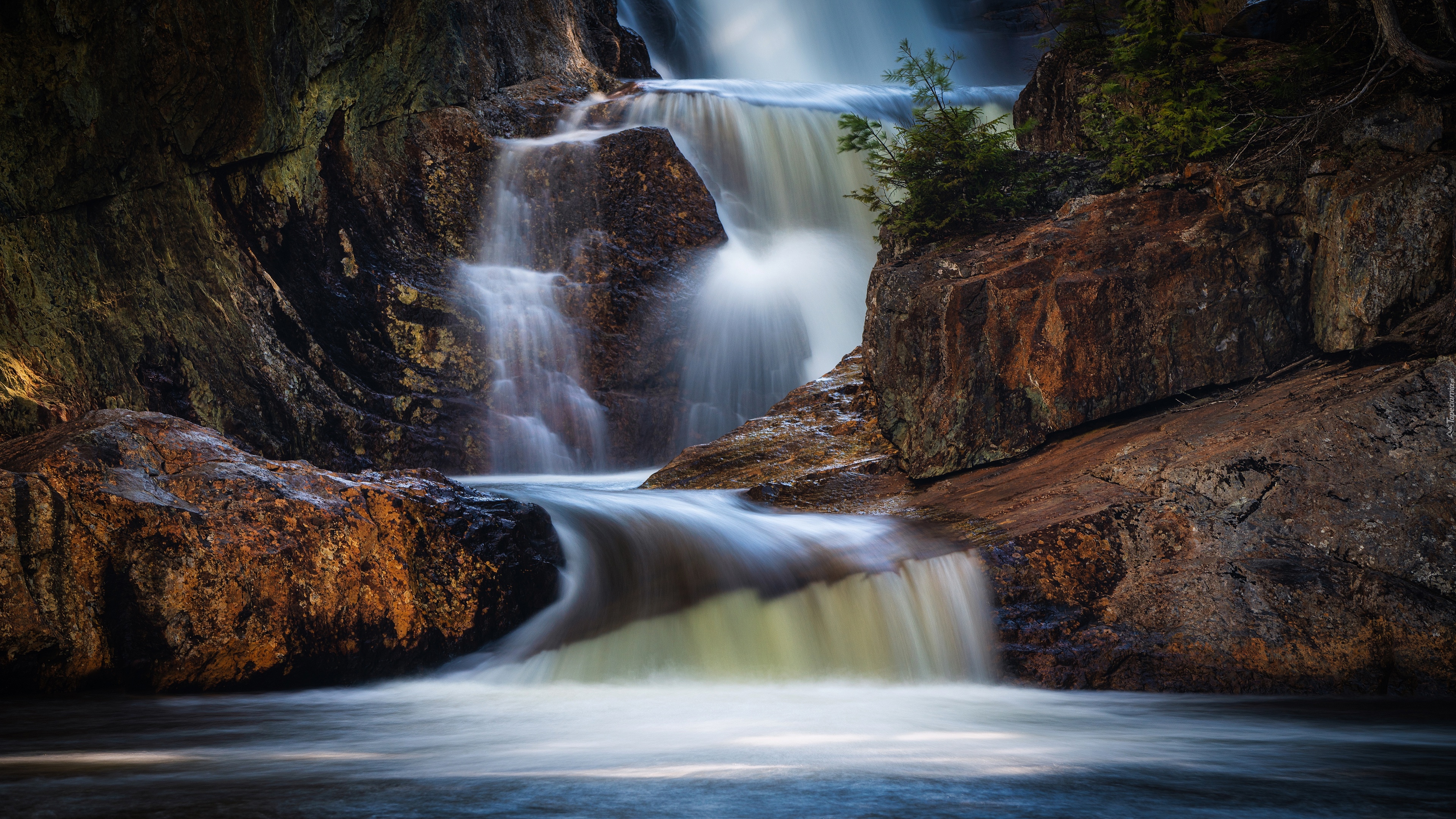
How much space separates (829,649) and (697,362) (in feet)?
26.6

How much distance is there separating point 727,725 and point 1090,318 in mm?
4607

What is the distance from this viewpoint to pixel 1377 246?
20.1 feet

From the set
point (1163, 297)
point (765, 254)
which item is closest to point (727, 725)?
point (1163, 297)

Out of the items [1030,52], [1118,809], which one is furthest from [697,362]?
[1030,52]

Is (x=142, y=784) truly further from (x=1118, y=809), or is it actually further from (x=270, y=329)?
(x=270, y=329)

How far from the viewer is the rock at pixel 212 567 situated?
15.9 ft

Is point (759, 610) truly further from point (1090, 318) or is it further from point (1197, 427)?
point (1090, 318)

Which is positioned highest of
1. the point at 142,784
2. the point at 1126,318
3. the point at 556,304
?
the point at 556,304

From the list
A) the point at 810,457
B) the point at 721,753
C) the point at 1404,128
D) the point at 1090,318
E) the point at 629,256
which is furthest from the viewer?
the point at 629,256

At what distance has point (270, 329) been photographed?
36.4 ft

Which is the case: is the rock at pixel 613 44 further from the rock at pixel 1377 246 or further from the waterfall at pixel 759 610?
the rock at pixel 1377 246

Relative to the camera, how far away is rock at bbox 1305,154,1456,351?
5.87m

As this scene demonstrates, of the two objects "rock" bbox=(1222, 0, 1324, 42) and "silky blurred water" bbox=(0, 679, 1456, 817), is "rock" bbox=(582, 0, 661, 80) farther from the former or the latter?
"silky blurred water" bbox=(0, 679, 1456, 817)

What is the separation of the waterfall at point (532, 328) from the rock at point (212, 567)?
6.72m
